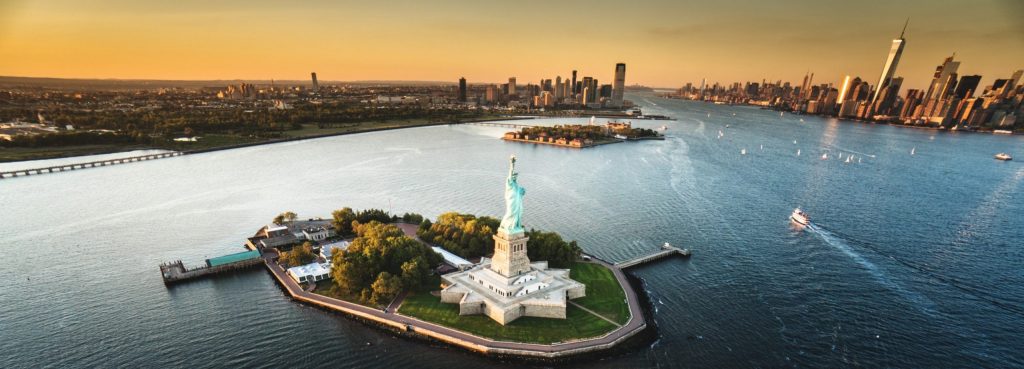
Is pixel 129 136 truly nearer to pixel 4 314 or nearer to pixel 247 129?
pixel 247 129

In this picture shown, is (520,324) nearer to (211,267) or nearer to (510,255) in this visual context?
(510,255)

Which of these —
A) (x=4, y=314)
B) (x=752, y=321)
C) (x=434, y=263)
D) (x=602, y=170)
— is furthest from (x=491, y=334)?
(x=602, y=170)

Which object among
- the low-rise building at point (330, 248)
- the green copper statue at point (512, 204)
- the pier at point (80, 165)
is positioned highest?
the green copper statue at point (512, 204)

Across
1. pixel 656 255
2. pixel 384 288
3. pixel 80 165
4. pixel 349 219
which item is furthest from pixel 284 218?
pixel 80 165

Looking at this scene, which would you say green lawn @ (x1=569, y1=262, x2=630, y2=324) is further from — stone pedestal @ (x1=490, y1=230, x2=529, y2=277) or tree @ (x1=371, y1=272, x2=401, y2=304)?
tree @ (x1=371, y1=272, x2=401, y2=304)

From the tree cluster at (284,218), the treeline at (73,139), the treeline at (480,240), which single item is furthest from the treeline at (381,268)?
the treeline at (73,139)

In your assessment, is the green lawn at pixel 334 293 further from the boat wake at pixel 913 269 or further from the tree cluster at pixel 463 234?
the boat wake at pixel 913 269

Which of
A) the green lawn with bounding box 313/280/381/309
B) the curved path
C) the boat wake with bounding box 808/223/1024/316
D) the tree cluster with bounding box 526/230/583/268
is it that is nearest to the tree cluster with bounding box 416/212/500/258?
the tree cluster with bounding box 526/230/583/268
